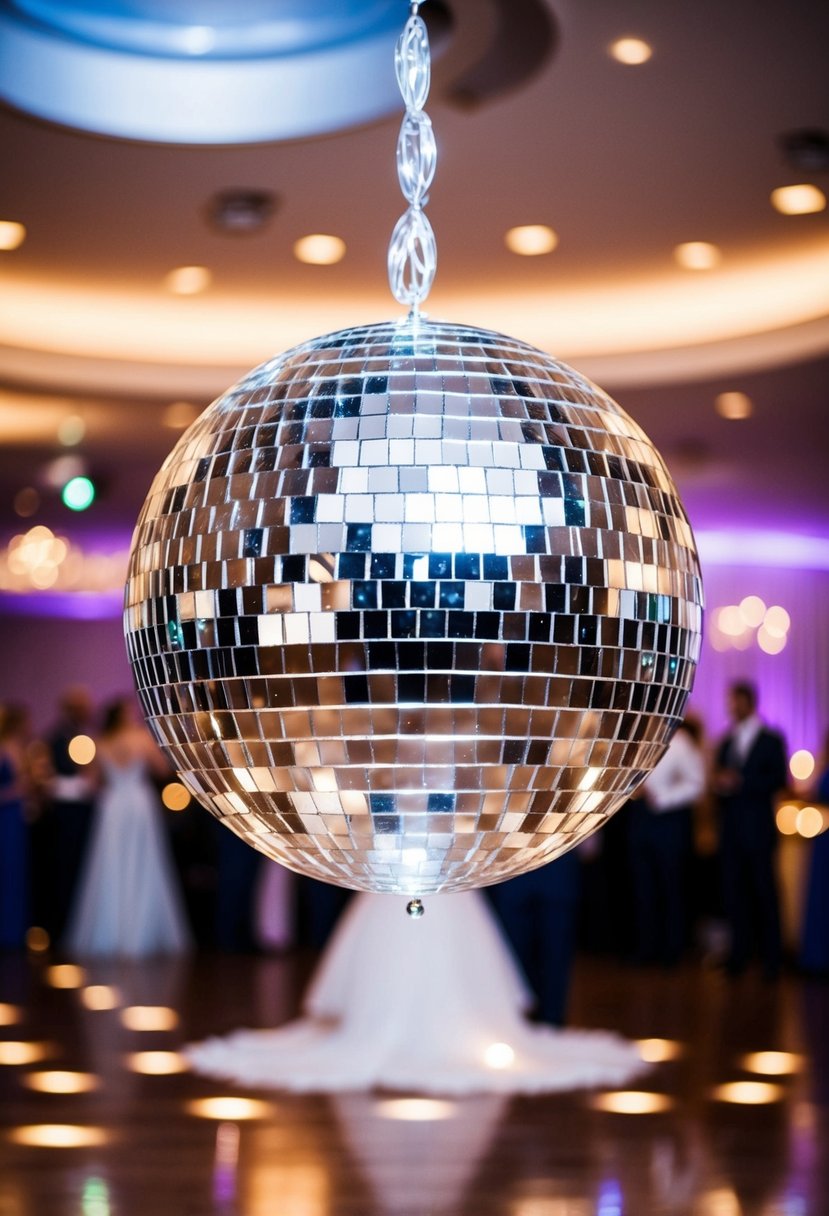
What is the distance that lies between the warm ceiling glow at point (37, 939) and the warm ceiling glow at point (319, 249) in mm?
5028

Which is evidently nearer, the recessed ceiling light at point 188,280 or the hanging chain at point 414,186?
the hanging chain at point 414,186

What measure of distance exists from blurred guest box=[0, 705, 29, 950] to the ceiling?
167 centimetres

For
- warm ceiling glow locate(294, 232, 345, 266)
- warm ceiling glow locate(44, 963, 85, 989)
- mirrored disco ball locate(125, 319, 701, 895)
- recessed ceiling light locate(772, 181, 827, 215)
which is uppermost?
warm ceiling glow locate(294, 232, 345, 266)

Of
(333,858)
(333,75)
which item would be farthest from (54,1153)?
(333,858)

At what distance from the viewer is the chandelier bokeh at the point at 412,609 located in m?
0.77

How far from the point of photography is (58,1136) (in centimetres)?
421

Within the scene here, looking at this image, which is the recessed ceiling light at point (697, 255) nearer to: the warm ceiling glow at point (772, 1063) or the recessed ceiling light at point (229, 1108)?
the warm ceiling glow at point (772, 1063)

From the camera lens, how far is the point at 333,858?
2.75 ft

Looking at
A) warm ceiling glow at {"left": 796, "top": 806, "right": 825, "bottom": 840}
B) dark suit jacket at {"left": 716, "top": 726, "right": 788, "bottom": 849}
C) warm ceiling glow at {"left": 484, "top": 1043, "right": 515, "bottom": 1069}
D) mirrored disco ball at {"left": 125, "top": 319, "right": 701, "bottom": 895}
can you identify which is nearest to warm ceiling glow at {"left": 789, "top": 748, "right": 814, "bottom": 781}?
warm ceiling glow at {"left": 796, "top": 806, "right": 825, "bottom": 840}

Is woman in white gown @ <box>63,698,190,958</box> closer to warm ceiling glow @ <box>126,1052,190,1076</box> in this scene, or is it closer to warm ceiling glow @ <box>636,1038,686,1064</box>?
warm ceiling glow @ <box>126,1052,190,1076</box>

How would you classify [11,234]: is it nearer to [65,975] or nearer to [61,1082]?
[61,1082]

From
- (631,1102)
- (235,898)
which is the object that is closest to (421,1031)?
(631,1102)

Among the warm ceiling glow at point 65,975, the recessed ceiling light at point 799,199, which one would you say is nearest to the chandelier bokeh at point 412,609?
the recessed ceiling light at point 799,199

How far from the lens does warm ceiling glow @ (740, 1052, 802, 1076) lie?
17.4 ft
